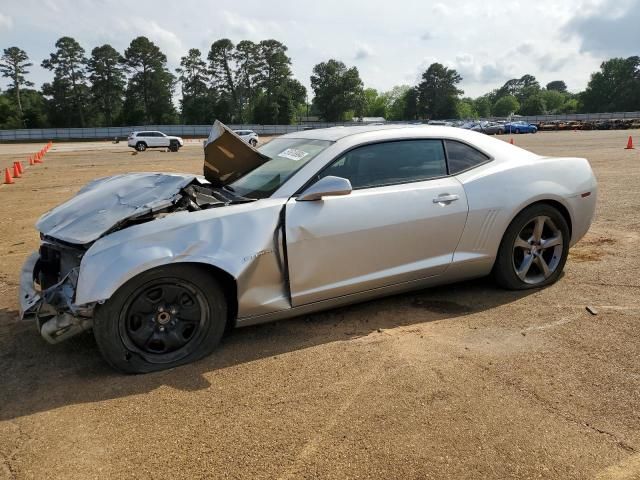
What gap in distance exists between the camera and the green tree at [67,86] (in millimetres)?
78750

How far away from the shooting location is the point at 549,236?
170 inches

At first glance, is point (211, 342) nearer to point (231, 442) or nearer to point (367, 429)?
point (231, 442)

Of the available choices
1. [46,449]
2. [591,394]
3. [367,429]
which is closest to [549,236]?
[591,394]

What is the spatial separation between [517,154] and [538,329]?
5.19 feet

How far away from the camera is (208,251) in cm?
304

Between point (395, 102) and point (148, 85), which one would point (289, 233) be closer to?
point (148, 85)

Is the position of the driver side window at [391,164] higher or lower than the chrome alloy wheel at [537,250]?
higher

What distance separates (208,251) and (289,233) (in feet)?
1.76

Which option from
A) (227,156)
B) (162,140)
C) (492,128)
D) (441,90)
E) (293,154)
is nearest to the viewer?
(293,154)

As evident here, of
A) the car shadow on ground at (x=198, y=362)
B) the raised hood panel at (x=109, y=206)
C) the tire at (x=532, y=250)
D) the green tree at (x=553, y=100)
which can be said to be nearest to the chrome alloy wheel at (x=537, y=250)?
the tire at (x=532, y=250)

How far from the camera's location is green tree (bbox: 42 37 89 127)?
258 ft

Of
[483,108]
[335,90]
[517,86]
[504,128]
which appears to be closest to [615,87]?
[483,108]

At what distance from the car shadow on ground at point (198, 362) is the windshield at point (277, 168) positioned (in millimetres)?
1030

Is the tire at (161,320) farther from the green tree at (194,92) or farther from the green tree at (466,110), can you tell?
the green tree at (466,110)
